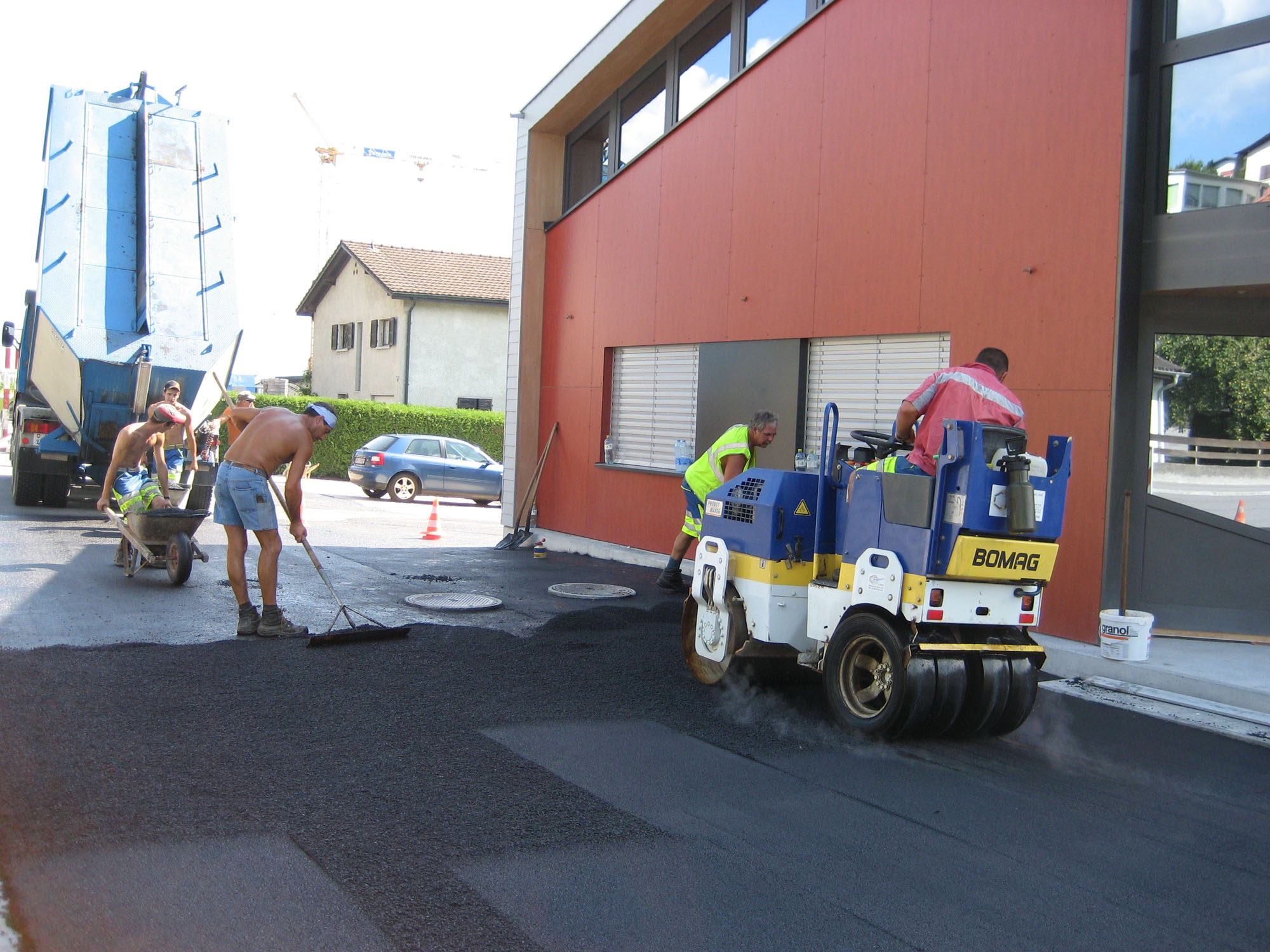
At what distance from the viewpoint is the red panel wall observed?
24.5 feet

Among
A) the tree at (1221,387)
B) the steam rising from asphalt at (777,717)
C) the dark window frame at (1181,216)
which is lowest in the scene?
the steam rising from asphalt at (777,717)

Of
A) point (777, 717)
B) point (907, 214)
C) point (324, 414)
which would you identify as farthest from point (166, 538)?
point (907, 214)

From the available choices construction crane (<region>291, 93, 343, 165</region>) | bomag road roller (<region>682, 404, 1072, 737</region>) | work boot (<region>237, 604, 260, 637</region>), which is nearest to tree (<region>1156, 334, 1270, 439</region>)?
bomag road roller (<region>682, 404, 1072, 737</region>)

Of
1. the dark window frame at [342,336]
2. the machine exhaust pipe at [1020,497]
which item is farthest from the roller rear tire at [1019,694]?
the dark window frame at [342,336]

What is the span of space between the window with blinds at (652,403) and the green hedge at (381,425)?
15.1m

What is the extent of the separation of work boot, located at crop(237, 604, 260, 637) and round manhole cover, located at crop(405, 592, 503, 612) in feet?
A: 5.26

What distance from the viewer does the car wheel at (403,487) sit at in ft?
70.2

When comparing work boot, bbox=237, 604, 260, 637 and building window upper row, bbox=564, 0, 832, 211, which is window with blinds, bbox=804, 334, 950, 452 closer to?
building window upper row, bbox=564, 0, 832, 211

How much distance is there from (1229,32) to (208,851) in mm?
7728

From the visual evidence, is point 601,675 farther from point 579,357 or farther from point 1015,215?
point 579,357

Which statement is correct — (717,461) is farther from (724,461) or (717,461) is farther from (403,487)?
(403,487)

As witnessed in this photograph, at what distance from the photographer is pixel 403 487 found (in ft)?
70.7

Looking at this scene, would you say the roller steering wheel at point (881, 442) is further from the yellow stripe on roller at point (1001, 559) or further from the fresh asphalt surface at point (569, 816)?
the fresh asphalt surface at point (569, 816)

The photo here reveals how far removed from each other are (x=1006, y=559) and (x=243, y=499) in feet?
16.5
